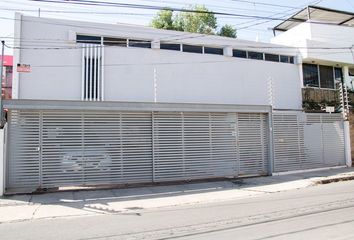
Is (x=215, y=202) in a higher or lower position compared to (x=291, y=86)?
lower

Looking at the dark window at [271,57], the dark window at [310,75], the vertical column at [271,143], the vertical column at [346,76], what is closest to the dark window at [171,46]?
the dark window at [271,57]

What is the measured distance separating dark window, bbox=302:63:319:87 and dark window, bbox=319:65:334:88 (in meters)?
0.46

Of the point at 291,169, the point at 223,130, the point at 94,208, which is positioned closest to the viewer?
the point at 94,208

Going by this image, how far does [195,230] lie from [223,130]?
956 cm

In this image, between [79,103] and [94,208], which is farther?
[79,103]

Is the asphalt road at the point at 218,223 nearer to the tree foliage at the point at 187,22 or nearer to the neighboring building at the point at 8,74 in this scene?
the neighboring building at the point at 8,74

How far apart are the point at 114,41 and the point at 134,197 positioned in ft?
30.4

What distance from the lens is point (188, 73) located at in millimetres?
20406

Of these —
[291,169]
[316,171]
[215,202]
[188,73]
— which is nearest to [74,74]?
[188,73]

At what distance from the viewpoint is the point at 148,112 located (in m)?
15.7

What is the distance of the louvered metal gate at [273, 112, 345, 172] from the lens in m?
18.3

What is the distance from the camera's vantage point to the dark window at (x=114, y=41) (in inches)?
750

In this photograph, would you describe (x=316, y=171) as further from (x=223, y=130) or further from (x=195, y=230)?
(x=195, y=230)

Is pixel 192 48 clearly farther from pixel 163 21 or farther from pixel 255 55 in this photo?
pixel 163 21
